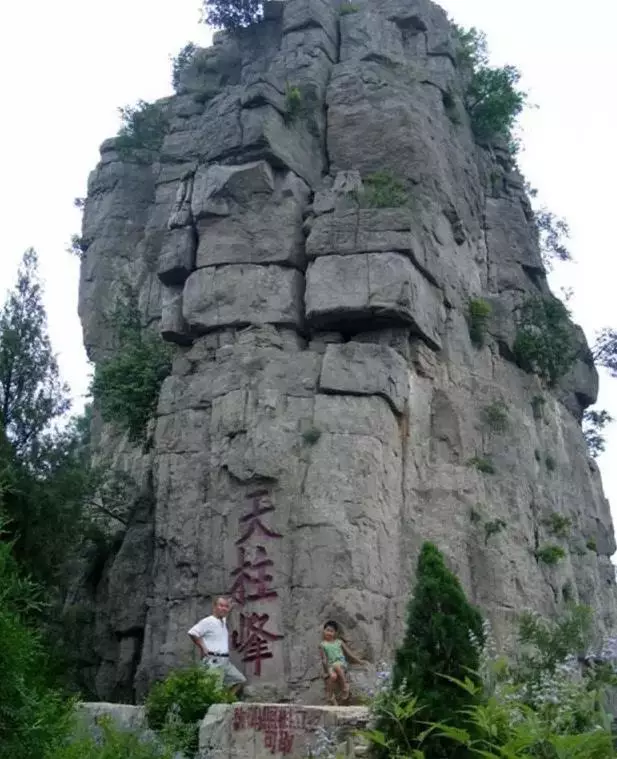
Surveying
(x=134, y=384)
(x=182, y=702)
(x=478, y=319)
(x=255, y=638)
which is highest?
(x=478, y=319)

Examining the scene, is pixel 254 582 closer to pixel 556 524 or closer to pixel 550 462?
pixel 556 524

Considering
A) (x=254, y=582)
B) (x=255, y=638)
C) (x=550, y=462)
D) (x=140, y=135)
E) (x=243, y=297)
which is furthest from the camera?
(x=140, y=135)

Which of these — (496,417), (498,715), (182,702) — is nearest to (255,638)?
(182,702)

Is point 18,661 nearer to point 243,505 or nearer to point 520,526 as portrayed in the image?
point 243,505

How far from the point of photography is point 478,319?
1944 cm

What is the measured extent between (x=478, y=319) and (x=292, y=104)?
16.9ft

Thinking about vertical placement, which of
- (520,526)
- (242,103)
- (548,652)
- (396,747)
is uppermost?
(242,103)

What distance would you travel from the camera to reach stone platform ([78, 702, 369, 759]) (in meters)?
9.75

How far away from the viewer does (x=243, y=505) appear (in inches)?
618

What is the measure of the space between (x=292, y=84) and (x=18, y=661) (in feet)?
49.2

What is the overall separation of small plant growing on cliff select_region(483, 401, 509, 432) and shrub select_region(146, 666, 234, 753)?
8.62m

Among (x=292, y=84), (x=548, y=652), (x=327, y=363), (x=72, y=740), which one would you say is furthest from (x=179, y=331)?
(x=72, y=740)

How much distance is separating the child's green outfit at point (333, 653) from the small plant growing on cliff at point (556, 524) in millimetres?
6679

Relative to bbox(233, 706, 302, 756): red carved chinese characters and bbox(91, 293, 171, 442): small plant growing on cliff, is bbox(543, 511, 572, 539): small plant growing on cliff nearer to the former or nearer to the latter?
bbox(91, 293, 171, 442): small plant growing on cliff
